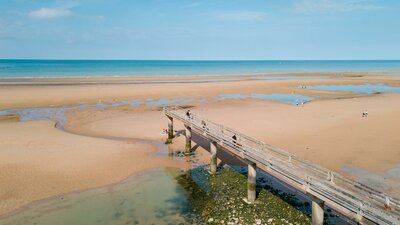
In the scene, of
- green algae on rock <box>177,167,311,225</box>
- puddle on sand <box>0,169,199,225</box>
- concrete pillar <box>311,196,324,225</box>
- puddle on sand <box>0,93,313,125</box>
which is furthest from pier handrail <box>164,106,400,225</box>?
puddle on sand <box>0,93,313,125</box>

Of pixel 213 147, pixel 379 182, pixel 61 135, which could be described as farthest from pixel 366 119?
pixel 61 135

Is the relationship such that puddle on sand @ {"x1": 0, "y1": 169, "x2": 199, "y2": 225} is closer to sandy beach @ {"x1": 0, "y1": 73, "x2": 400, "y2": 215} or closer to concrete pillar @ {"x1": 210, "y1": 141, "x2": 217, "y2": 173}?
sandy beach @ {"x1": 0, "y1": 73, "x2": 400, "y2": 215}

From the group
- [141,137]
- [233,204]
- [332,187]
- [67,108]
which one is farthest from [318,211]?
[67,108]

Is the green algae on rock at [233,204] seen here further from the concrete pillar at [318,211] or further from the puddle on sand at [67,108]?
the puddle on sand at [67,108]

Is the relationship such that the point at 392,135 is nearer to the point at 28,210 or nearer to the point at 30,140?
the point at 28,210

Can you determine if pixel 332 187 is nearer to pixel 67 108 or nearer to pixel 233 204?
pixel 233 204

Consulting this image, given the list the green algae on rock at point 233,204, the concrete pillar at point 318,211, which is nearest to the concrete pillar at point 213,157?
→ the green algae on rock at point 233,204

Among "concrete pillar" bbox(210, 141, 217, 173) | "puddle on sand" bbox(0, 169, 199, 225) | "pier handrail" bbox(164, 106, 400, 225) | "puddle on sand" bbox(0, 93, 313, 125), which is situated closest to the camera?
"pier handrail" bbox(164, 106, 400, 225)

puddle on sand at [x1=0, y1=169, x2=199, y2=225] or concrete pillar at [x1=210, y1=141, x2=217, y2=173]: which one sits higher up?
concrete pillar at [x1=210, y1=141, x2=217, y2=173]
